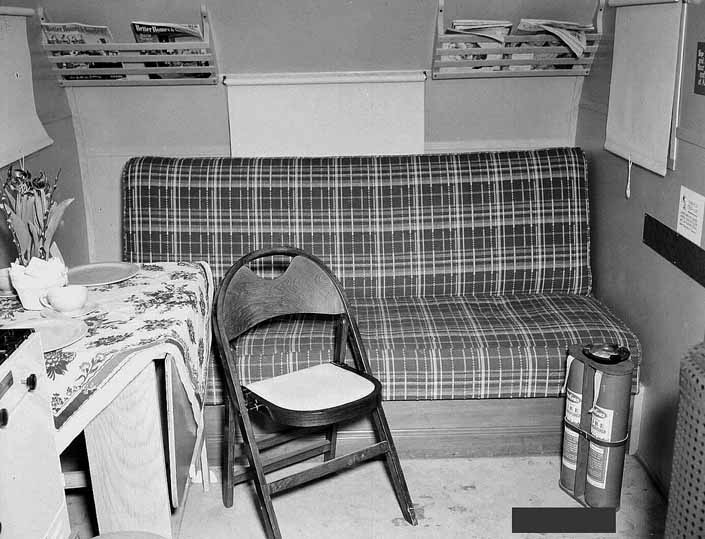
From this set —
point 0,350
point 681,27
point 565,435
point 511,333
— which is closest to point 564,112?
point 681,27

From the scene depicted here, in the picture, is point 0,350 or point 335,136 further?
point 335,136

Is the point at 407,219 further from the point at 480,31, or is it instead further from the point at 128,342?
the point at 128,342

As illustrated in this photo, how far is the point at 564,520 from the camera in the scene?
2402mm

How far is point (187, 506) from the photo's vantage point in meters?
2.48

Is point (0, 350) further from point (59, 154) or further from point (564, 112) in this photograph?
point (564, 112)

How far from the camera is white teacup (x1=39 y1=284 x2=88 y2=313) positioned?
2041 millimetres

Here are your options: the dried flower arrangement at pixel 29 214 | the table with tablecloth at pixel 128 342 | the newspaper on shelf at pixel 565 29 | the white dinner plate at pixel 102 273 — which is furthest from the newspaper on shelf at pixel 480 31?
the dried flower arrangement at pixel 29 214

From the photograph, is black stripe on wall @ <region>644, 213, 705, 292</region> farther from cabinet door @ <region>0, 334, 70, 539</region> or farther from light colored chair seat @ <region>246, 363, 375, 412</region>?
cabinet door @ <region>0, 334, 70, 539</region>

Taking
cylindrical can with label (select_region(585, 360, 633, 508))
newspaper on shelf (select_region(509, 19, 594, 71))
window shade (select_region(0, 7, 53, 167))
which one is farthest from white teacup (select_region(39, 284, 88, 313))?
newspaper on shelf (select_region(509, 19, 594, 71))

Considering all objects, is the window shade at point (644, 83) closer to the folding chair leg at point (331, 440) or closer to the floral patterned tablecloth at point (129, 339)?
the folding chair leg at point (331, 440)

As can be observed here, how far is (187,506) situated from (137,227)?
1164mm

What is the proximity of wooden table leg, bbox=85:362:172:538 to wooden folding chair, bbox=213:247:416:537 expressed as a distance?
0.95 ft

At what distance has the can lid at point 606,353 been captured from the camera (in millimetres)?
2377

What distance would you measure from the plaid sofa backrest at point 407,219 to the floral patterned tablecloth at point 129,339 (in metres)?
0.59
